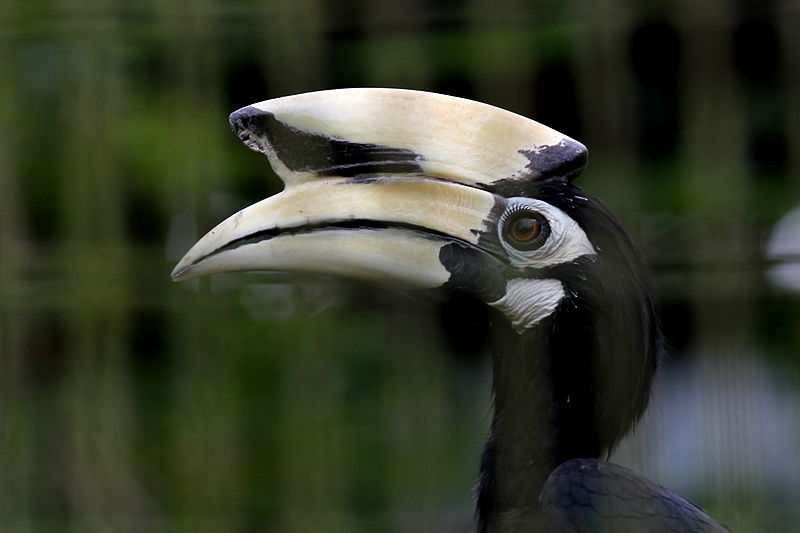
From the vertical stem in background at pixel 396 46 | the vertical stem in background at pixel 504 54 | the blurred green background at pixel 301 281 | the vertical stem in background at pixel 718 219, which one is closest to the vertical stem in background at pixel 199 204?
the blurred green background at pixel 301 281

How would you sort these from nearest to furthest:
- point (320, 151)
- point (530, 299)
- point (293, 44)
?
point (293, 44) → point (320, 151) → point (530, 299)

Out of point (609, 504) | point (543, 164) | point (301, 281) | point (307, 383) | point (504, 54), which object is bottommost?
point (609, 504)

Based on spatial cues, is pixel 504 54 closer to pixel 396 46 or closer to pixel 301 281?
pixel 396 46

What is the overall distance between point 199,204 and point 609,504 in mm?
516

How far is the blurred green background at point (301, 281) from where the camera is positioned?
1129mm

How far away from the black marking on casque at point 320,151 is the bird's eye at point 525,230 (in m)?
0.12

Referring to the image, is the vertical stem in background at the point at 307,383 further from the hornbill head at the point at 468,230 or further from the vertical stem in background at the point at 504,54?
the vertical stem in background at the point at 504,54

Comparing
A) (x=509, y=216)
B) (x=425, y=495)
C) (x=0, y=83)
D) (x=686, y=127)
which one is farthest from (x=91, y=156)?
(x=686, y=127)

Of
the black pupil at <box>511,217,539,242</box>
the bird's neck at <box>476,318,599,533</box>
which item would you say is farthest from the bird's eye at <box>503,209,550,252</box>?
the bird's neck at <box>476,318,599,533</box>

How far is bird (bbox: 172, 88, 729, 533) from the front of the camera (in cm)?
113

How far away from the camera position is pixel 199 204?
121 cm

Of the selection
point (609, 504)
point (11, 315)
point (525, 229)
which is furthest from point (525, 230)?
point (11, 315)

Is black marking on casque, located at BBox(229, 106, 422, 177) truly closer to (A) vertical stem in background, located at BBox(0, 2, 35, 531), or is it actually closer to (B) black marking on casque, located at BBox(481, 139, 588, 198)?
(B) black marking on casque, located at BBox(481, 139, 588, 198)

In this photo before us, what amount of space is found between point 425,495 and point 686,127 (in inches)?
20.2
